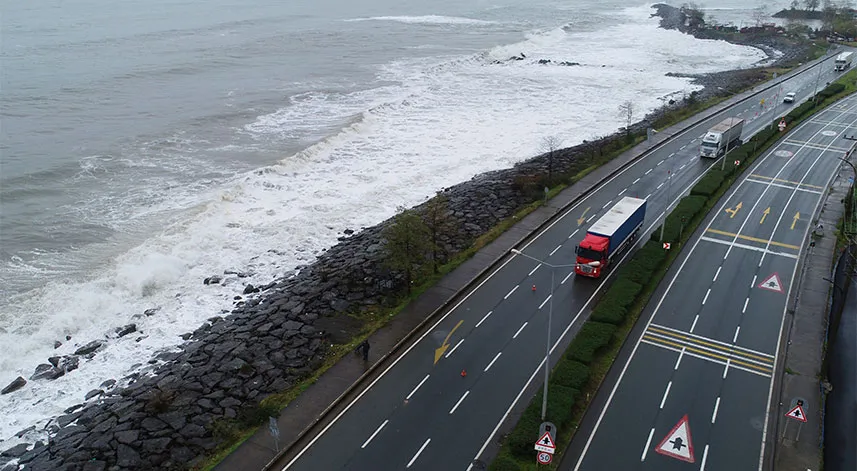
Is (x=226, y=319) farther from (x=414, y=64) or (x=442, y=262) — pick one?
(x=414, y=64)

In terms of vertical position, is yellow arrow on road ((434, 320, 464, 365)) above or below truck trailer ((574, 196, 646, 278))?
below

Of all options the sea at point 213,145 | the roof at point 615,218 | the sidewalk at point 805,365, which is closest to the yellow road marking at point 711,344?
the sidewalk at point 805,365

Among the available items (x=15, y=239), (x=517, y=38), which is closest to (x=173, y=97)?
(x=15, y=239)

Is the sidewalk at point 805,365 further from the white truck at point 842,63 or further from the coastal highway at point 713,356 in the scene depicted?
the white truck at point 842,63

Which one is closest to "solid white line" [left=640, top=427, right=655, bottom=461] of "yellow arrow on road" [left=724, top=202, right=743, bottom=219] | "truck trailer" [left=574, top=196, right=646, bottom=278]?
"truck trailer" [left=574, top=196, right=646, bottom=278]

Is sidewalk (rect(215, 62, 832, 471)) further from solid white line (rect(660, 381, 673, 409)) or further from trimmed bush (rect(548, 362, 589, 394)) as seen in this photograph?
solid white line (rect(660, 381, 673, 409))
